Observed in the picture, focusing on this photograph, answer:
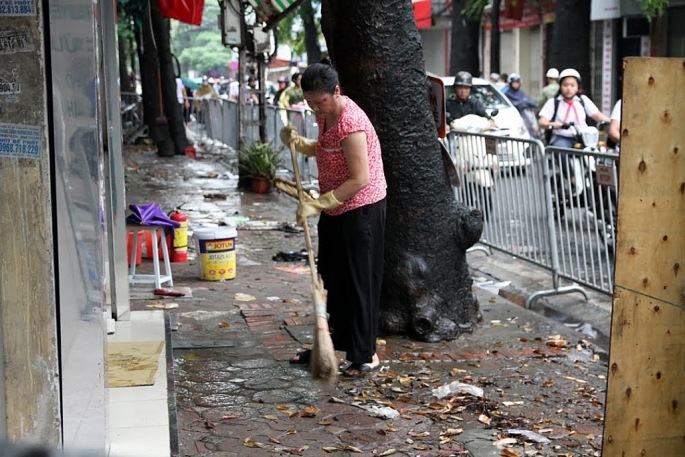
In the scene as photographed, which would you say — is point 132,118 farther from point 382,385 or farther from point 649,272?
point 649,272

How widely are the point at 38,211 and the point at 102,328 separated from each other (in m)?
0.57

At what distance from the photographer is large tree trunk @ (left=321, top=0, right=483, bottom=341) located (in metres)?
6.81

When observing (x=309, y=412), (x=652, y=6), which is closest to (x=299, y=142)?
(x=309, y=412)

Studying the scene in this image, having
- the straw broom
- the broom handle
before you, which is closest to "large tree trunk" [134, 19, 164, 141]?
the broom handle

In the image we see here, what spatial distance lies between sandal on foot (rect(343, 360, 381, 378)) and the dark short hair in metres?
1.71

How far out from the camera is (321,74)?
5.63 metres

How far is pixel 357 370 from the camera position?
612 cm

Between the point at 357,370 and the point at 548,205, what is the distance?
3250 mm

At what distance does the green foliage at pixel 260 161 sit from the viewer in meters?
15.1

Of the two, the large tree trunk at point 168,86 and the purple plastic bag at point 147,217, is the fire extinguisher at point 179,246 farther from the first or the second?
the large tree trunk at point 168,86

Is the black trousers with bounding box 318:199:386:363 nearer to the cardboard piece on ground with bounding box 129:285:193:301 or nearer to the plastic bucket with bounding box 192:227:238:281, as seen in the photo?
the cardboard piece on ground with bounding box 129:285:193:301

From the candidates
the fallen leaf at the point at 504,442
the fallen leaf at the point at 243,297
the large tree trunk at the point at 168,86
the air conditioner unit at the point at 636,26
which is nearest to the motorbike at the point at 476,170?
the fallen leaf at the point at 243,297

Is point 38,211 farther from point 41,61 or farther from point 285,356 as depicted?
point 285,356

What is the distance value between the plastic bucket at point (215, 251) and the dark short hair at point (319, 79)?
3177 millimetres
